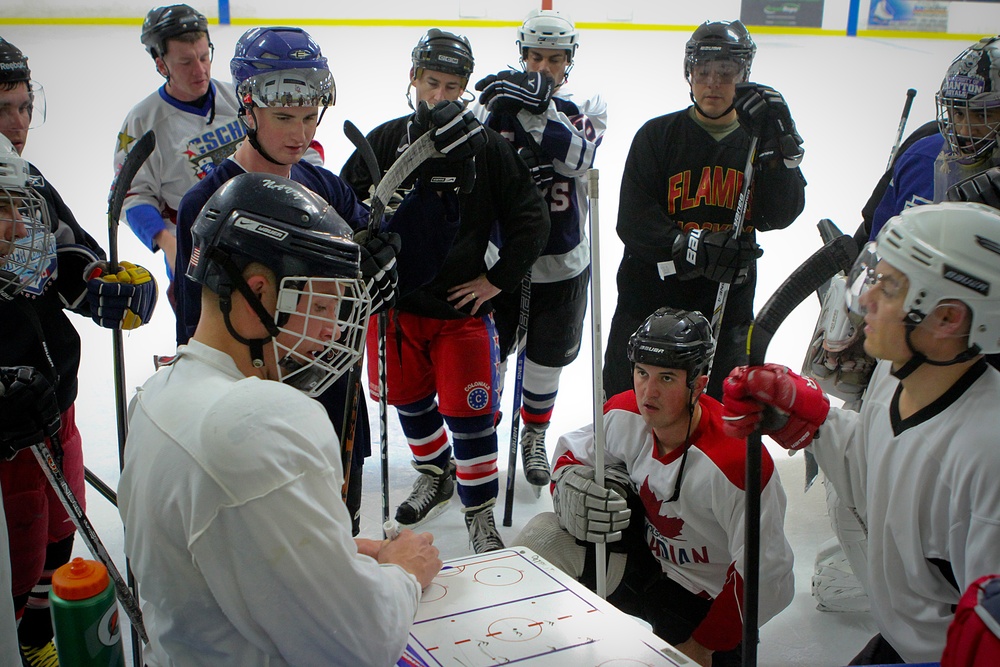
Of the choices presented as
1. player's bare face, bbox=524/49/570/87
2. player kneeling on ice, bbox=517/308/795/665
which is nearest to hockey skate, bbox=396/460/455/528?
player kneeling on ice, bbox=517/308/795/665

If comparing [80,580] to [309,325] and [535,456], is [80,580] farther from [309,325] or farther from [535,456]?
[535,456]

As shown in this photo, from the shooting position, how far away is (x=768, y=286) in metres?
4.78

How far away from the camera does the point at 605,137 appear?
6.66m

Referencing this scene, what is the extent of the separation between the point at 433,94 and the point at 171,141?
2.71ft

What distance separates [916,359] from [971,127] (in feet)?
3.04

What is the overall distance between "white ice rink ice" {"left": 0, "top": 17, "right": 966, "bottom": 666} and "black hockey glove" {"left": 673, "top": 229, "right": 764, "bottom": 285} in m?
0.80

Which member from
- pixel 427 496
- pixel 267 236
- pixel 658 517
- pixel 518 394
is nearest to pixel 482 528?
pixel 427 496

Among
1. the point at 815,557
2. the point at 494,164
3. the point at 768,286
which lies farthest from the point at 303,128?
the point at 768,286

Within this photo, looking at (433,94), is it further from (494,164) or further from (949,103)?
(949,103)

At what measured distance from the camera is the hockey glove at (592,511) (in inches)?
71.7

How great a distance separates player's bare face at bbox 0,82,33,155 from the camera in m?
2.32

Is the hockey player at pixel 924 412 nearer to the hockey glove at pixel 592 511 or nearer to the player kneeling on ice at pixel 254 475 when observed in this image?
the hockey glove at pixel 592 511

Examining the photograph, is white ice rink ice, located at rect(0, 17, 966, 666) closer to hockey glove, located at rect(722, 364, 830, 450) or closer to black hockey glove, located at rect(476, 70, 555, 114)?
hockey glove, located at rect(722, 364, 830, 450)

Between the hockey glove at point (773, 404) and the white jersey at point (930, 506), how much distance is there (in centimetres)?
11
